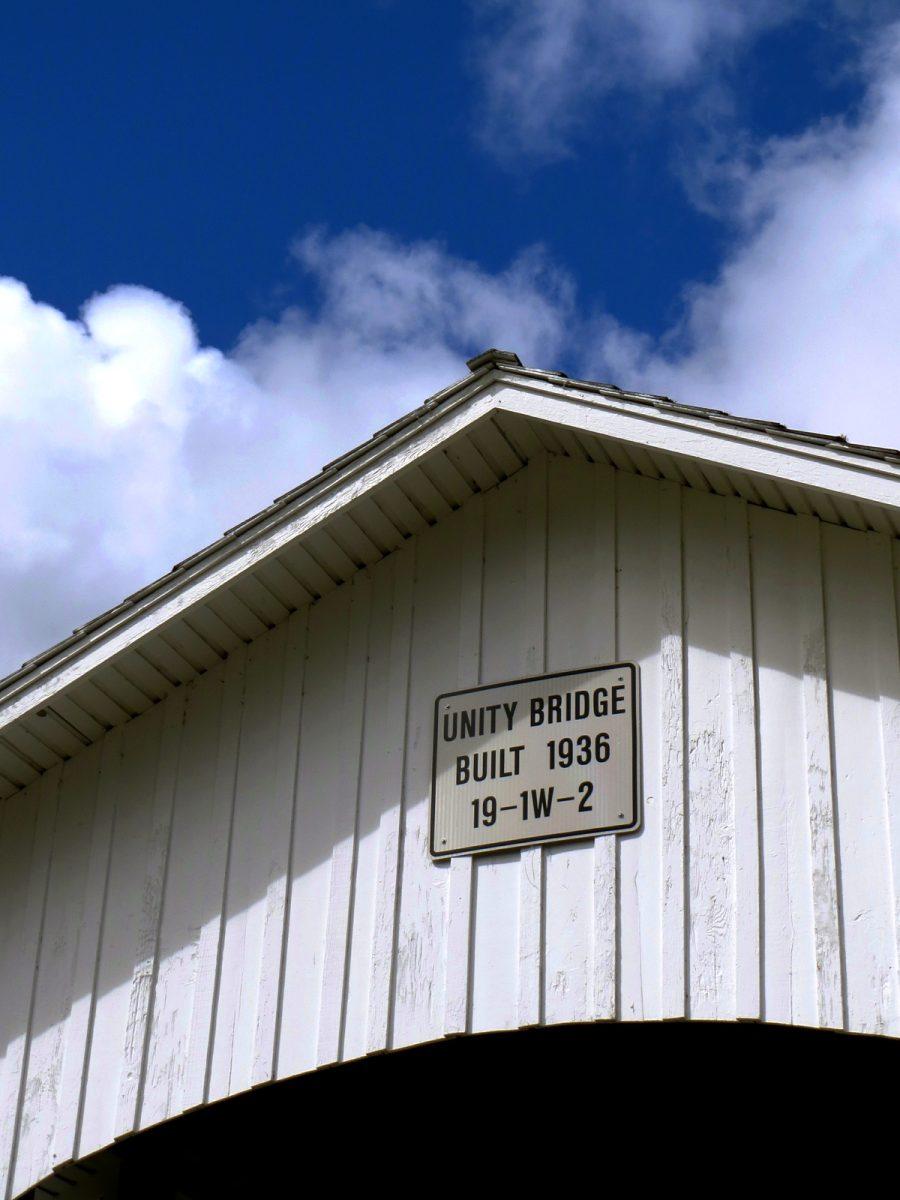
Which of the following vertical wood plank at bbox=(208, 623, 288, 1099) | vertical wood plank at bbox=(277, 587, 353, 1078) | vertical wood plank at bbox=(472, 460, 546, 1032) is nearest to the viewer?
vertical wood plank at bbox=(472, 460, 546, 1032)

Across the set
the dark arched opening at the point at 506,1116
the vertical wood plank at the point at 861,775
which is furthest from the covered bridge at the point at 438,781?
the dark arched opening at the point at 506,1116

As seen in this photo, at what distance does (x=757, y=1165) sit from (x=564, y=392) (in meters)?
3.90

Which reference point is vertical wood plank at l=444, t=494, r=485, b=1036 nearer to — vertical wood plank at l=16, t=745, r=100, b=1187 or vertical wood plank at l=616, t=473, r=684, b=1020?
vertical wood plank at l=616, t=473, r=684, b=1020

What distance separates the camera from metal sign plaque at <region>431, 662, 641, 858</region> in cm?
714

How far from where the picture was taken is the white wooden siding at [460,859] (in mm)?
6672

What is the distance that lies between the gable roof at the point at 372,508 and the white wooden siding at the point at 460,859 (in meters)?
0.10

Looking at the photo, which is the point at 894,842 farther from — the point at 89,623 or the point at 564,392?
the point at 89,623

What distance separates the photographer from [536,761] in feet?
24.2

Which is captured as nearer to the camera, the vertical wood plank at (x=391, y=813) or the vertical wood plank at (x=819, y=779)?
the vertical wood plank at (x=819, y=779)

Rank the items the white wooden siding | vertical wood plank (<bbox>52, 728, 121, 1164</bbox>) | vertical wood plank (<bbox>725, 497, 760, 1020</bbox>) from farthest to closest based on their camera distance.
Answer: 1. vertical wood plank (<bbox>52, 728, 121, 1164</bbox>)
2. the white wooden siding
3. vertical wood plank (<bbox>725, 497, 760, 1020</bbox>)

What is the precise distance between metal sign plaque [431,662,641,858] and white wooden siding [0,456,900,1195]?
83 mm

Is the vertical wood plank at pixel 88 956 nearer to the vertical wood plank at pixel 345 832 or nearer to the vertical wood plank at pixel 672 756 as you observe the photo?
the vertical wood plank at pixel 345 832

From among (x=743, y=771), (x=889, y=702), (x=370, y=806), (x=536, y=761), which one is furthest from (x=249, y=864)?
(x=889, y=702)

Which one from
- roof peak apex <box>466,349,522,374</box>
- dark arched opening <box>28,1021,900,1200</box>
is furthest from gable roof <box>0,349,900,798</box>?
dark arched opening <box>28,1021,900,1200</box>
